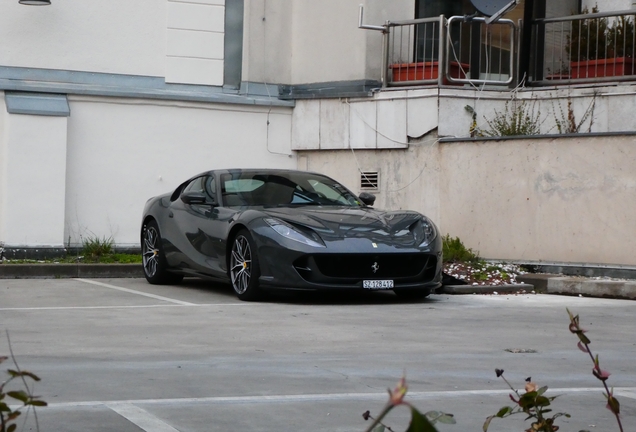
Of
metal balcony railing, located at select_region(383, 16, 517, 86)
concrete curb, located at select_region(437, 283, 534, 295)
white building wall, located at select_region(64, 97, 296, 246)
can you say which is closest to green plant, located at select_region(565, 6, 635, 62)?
metal balcony railing, located at select_region(383, 16, 517, 86)

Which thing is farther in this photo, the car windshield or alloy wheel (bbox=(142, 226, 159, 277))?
alloy wheel (bbox=(142, 226, 159, 277))

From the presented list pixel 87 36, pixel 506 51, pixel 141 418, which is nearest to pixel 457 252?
pixel 506 51

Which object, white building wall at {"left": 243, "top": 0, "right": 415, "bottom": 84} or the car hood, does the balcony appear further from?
the car hood

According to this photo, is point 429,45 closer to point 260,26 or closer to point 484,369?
point 260,26

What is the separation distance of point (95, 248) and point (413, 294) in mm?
5685

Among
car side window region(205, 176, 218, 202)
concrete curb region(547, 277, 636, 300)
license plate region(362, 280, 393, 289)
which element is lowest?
concrete curb region(547, 277, 636, 300)

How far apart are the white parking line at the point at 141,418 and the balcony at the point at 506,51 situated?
10.9 meters

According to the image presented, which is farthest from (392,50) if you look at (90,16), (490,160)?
(90,16)

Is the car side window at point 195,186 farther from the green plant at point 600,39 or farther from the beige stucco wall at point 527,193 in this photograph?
the green plant at point 600,39

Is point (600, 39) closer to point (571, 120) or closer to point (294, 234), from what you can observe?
point (571, 120)

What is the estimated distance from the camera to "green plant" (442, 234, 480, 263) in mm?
13734

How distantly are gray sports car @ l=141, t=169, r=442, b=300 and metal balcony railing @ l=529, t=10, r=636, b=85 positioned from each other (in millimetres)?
5170

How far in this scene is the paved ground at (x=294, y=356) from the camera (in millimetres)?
5219

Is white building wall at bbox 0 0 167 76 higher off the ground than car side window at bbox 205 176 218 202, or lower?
higher
